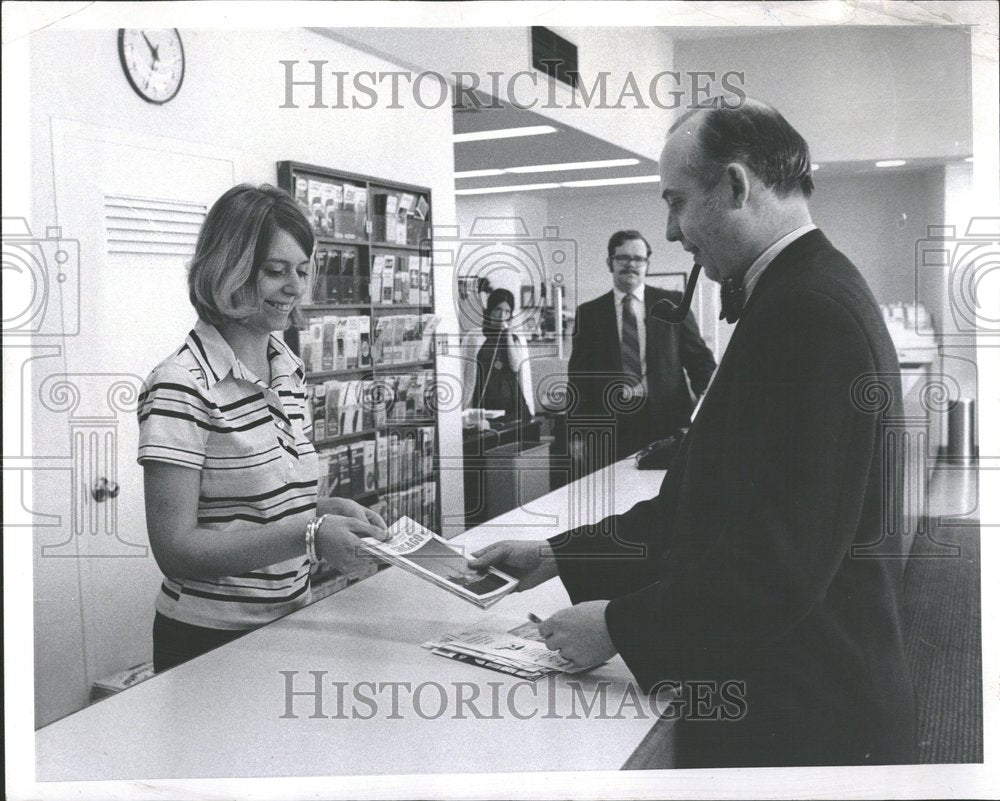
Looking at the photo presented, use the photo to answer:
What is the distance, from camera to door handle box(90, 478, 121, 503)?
1.98m

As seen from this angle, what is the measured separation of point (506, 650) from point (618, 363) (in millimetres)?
682

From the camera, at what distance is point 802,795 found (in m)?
1.92

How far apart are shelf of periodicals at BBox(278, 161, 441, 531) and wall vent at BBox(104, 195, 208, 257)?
23 centimetres

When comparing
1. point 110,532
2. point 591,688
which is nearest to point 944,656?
point 591,688

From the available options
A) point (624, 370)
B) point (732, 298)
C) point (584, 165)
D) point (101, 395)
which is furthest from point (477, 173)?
point (101, 395)

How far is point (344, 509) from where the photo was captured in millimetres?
2031

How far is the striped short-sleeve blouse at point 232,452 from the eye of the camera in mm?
1805

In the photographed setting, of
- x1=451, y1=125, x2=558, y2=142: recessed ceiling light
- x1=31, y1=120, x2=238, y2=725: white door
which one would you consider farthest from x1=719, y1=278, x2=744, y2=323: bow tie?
x1=31, y1=120, x2=238, y2=725: white door

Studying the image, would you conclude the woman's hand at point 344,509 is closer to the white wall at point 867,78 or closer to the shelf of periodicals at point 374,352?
the shelf of periodicals at point 374,352

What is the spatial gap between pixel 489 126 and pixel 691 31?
1.61 feet

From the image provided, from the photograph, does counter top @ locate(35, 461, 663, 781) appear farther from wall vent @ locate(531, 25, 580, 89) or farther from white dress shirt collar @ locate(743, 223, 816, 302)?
wall vent @ locate(531, 25, 580, 89)

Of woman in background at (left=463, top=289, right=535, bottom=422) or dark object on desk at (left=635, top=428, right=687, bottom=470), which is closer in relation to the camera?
dark object on desk at (left=635, top=428, right=687, bottom=470)

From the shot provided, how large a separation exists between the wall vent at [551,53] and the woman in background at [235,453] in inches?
24.9

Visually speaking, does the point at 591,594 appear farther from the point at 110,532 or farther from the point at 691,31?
the point at 691,31
